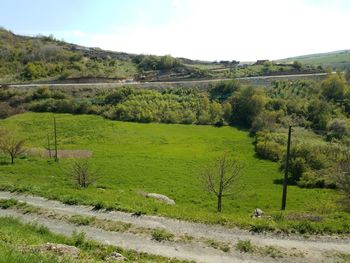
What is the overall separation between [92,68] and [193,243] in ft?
310

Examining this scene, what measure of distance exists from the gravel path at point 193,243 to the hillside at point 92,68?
7383cm

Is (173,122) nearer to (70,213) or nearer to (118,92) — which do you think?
(118,92)

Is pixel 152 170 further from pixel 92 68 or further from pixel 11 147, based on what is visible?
pixel 92 68

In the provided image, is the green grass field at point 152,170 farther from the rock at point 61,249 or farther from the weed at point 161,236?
the rock at point 61,249

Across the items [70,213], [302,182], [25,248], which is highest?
[25,248]

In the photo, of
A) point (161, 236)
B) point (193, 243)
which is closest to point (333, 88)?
point (193, 243)

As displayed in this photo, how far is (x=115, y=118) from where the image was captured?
7169 cm

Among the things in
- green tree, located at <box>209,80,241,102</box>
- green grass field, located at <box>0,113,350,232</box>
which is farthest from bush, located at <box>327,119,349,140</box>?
green tree, located at <box>209,80,241,102</box>

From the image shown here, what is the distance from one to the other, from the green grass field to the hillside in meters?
26.5

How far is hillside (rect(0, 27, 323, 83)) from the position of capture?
94544 mm

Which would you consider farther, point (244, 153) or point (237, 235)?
point (244, 153)

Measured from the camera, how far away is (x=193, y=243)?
16547 millimetres

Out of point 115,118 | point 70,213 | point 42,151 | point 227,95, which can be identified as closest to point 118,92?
point 115,118

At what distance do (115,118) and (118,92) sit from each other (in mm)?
8375
